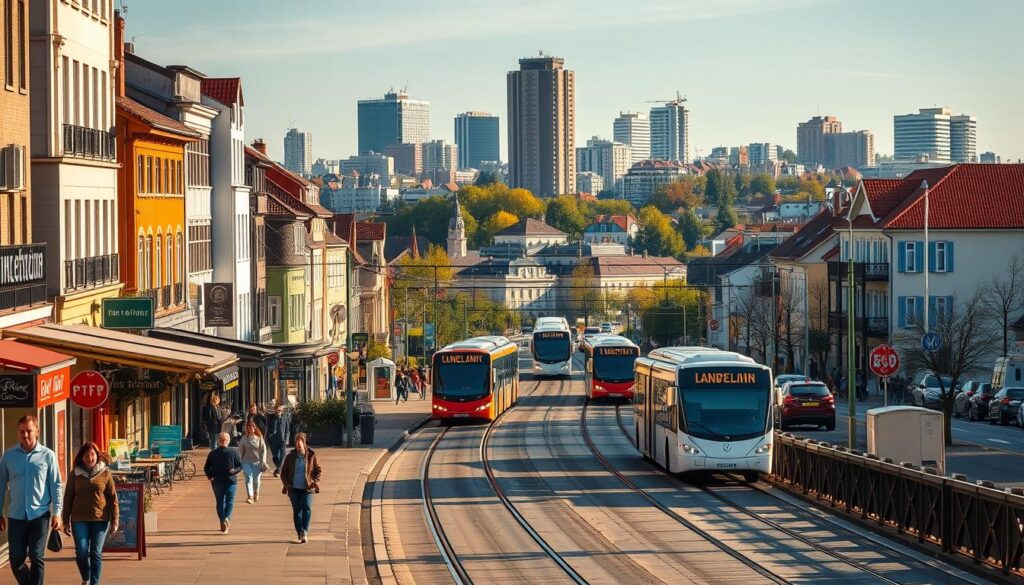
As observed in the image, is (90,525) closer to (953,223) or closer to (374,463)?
(374,463)

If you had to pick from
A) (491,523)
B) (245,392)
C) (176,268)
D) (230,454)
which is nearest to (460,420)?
(245,392)

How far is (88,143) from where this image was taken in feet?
129

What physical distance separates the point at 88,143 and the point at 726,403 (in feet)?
49.9

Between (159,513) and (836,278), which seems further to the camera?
(836,278)

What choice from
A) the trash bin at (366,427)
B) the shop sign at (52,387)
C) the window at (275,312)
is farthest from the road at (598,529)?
the window at (275,312)

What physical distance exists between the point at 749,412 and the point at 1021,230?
173 feet

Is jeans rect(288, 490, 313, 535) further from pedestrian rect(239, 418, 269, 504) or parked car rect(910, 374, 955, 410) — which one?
parked car rect(910, 374, 955, 410)

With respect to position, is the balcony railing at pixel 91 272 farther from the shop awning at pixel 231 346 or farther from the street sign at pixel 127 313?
the shop awning at pixel 231 346

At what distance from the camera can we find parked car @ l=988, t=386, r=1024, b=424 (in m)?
58.7

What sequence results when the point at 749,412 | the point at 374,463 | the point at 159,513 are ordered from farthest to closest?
the point at 374,463 < the point at 749,412 < the point at 159,513

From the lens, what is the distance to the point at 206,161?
206 feet

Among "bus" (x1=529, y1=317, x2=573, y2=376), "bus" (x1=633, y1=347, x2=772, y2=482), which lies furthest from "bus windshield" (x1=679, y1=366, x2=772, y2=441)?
"bus" (x1=529, y1=317, x2=573, y2=376)

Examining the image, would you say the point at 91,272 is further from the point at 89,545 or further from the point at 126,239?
the point at 89,545

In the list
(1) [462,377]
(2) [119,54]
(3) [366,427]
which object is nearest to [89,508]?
(3) [366,427]
